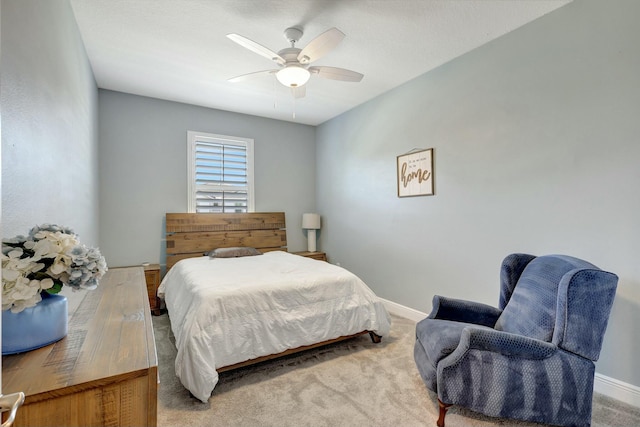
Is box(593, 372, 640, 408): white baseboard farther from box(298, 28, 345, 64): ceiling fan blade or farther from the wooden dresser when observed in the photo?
box(298, 28, 345, 64): ceiling fan blade

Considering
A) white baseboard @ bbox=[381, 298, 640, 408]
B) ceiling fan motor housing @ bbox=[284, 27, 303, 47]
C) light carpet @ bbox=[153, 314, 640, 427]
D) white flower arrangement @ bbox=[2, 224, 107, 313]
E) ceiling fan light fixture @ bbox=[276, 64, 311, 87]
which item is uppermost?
ceiling fan motor housing @ bbox=[284, 27, 303, 47]

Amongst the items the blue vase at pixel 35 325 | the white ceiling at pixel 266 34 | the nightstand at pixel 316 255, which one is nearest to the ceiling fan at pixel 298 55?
the white ceiling at pixel 266 34

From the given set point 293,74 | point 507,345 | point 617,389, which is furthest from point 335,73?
point 617,389

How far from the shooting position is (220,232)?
13.9 ft

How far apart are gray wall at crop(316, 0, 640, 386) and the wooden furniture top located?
2.64m

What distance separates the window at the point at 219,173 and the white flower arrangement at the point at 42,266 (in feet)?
10.4

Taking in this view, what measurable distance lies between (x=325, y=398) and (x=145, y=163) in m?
3.49

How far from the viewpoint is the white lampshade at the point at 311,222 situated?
4.83m

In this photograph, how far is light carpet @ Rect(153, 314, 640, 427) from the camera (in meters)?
1.81

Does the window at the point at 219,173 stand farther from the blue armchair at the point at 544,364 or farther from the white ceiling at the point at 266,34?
the blue armchair at the point at 544,364

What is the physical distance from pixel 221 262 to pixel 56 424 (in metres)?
2.61

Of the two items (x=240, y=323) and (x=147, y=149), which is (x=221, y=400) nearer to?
(x=240, y=323)

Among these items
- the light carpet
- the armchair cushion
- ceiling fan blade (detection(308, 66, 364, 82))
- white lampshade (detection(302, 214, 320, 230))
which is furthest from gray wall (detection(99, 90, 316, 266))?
the armchair cushion

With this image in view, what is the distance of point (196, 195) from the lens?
4.21 metres
